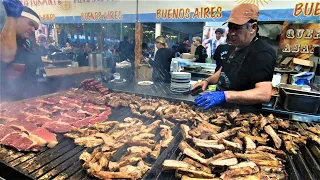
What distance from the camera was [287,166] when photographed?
1.87 metres

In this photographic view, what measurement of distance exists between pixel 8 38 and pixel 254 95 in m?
4.39

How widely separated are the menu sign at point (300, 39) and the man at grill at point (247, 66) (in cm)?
645

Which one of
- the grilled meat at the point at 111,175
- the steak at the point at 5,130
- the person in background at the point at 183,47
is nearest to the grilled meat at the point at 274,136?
the grilled meat at the point at 111,175

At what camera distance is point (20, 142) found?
2.06 meters

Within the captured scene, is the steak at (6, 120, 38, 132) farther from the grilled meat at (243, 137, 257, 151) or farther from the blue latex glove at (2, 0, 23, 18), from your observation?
the grilled meat at (243, 137, 257, 151)

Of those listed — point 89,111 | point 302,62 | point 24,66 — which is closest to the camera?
point 89,111

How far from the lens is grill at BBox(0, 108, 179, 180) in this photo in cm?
165

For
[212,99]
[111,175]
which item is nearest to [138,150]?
[111,175]

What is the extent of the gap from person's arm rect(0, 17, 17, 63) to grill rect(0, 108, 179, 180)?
7.74 feet

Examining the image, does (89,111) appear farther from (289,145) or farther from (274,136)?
(289,145)

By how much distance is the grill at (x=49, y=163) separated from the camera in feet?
5.42

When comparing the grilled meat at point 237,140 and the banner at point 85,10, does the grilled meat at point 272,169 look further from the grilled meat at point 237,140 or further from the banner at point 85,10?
the banner at point 85,10

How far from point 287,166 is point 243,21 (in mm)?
2139

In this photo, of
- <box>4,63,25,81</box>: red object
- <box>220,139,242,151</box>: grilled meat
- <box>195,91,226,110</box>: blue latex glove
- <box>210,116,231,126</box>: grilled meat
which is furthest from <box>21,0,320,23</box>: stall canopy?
<box>220,139,242,151</box>: grilled meat
